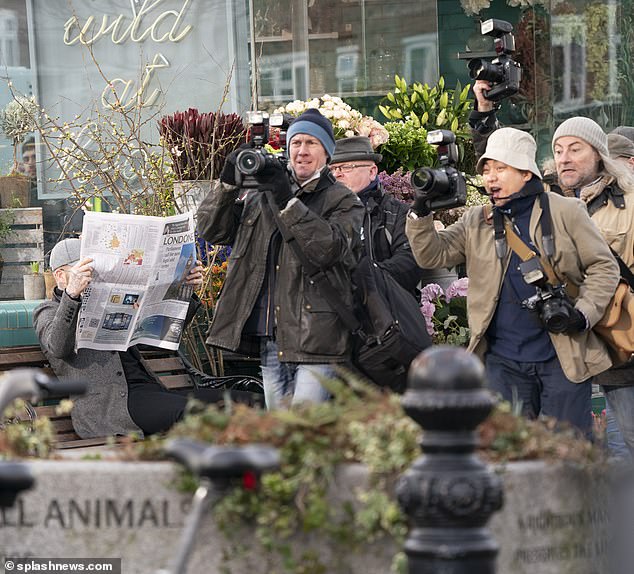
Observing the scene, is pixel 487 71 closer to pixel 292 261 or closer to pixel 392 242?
pixel 392 242

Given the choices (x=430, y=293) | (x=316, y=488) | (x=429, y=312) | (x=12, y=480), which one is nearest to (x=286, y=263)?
(x=429, y=312)

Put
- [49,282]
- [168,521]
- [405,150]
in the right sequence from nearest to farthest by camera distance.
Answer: [168,521] → [405,150] → [49,282]

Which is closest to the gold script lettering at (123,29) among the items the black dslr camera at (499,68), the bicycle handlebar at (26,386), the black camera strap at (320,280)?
the black dslr camera at (499,68)

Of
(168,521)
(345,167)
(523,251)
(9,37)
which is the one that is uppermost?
(9,37)

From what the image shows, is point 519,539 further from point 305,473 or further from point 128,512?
point 128,512

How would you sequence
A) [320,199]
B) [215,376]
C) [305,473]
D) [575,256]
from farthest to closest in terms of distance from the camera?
[215,376]
[320,199]
[575,256]
[305,473]

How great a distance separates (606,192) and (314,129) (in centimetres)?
148

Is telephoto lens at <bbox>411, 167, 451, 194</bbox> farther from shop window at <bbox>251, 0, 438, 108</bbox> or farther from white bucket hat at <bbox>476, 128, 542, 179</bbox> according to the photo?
shop window at <bbox>251, 0, 438, 108</bbox>

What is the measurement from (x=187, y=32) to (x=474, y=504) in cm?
997

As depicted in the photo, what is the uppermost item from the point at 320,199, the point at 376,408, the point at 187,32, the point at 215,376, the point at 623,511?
the point at 187,32

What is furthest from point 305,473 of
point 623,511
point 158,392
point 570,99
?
point 570,99

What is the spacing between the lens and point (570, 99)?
12625 mm

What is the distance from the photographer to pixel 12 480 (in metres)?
Result: 3.32

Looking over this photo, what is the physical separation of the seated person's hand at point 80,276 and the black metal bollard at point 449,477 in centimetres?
356
